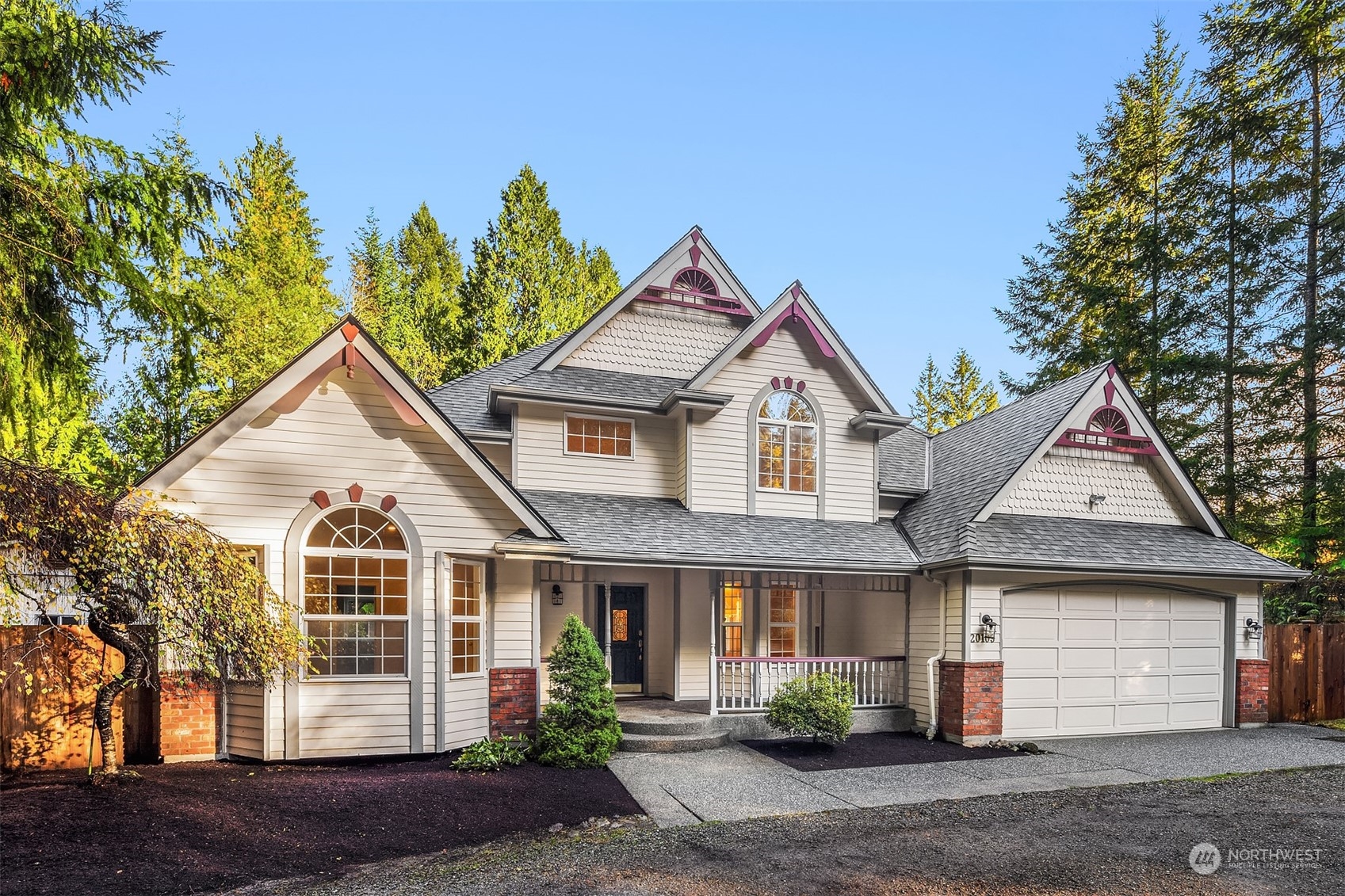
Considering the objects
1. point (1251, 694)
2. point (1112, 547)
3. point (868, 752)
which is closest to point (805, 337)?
point (1112, 547)

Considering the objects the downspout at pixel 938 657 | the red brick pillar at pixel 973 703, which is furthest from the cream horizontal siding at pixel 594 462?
the red brick pillar at pixel 973 703

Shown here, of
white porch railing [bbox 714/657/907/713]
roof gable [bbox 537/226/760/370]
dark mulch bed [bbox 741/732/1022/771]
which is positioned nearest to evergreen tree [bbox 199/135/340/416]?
roof gable [bbox 537/226/760/370]

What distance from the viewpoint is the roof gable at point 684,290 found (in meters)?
13.7

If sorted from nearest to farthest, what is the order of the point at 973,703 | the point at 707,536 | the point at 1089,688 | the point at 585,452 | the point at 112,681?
the point at 112,681
the point at 973,703
the point at 707,536
the point at 1089,688
the point at 585,452

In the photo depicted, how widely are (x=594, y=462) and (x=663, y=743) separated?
4.68m

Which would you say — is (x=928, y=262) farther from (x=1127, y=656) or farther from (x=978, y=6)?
(x=1127, y=656)

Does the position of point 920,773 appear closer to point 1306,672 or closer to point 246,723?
point 246,723

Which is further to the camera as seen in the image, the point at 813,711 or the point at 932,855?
the point at 813,711

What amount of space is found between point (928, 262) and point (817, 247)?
652 cm

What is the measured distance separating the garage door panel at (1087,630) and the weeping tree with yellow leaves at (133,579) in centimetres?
1098

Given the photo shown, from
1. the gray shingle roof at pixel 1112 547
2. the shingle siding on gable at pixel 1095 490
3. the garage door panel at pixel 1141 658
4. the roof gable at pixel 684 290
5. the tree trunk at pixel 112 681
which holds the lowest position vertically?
the garage door panel at pixel 1141 658

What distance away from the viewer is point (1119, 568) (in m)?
12.1

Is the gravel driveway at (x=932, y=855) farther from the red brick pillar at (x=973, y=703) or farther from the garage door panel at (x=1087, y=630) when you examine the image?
the garage door panel at (x=1087, y=630)

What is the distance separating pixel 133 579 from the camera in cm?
712
